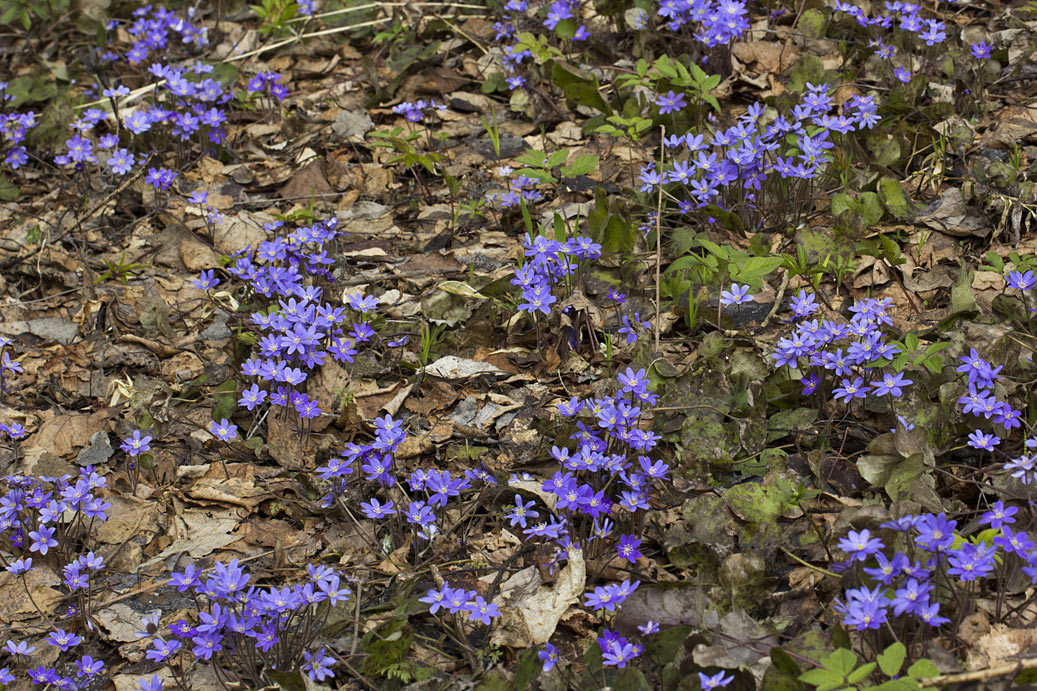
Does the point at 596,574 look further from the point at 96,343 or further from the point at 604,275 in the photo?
the point at 96,343

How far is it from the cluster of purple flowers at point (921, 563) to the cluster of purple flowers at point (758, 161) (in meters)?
1.64

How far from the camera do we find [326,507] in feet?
9.36

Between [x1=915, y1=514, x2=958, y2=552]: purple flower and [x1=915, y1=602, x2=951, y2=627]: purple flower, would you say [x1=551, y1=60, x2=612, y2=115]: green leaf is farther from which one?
[x1=915, y1=602, x2=951, y2=627]: purple flower

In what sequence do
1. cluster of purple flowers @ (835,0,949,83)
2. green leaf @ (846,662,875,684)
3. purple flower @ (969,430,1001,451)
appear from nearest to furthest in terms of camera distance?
1. green leaf @ (846,662,875,684)
2. purple flower @ (969,430,1001,451)
3. cluster of purple flowers @ (835,0,949,83)

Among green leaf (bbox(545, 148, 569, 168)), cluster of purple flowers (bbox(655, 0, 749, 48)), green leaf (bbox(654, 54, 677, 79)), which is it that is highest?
cluster of purple flowers (bbox(655, 0, 749, 48))

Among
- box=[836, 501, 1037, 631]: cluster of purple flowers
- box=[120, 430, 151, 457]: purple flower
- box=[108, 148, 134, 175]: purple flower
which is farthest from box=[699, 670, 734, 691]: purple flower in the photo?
box=[108, 148, 134, 175]: purple flower

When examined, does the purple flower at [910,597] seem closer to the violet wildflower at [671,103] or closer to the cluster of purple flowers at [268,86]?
the violet wildflower at [671,103]

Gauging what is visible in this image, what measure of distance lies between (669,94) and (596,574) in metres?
2.41

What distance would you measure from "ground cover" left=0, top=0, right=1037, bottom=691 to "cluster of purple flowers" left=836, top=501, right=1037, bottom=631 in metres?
0.01

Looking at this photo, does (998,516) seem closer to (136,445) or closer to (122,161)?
(136,445)

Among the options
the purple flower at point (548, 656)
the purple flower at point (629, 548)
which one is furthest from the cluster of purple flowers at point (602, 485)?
the purple flower at point (548, 656)

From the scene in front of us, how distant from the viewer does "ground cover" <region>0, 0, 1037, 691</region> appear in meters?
2.29

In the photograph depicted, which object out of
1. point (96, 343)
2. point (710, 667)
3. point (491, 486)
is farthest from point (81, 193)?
point (710, 667)

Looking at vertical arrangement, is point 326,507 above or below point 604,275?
below
